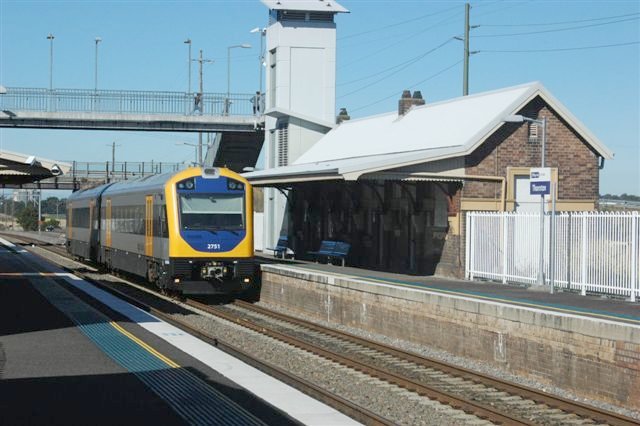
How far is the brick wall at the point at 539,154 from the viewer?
28.1 metres

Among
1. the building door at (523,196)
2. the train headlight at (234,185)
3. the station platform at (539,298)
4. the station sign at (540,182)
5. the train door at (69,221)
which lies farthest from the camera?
the train door at (69,221)

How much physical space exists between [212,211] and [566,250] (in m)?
8.70

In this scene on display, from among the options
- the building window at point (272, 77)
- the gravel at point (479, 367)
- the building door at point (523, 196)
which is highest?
the building window at point (272, 77)

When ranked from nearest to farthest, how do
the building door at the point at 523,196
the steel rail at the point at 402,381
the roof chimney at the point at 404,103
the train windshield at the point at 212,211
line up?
the steel rail at the point at 402,381 < the train windshield at the point at 212,211 < the building door at the point at 523,196 < the roof chimney at the point at 404,103

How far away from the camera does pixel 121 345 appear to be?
15.3m

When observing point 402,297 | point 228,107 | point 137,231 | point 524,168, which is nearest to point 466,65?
point 228,107

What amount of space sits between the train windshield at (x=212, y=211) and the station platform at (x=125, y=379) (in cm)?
504

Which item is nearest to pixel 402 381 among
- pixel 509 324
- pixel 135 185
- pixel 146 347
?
pixel 509 324

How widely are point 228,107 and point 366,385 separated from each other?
34.5 metres

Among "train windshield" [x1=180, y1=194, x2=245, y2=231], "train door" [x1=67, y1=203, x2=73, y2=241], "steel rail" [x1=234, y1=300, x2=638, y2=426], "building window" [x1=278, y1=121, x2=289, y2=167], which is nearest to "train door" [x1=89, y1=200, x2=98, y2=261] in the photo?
"train door" [x1=67, y1=203, x2=73, y2=241]

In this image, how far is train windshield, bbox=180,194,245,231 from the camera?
24797 millimetres

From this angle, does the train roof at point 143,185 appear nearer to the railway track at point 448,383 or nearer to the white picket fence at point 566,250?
the railway track at point 448,383

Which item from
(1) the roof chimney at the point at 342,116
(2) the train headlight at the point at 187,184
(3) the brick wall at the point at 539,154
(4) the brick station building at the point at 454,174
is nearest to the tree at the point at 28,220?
(1) the roof chimney at the point at 342,116

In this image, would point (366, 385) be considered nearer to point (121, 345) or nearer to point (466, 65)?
point (121, 345)
